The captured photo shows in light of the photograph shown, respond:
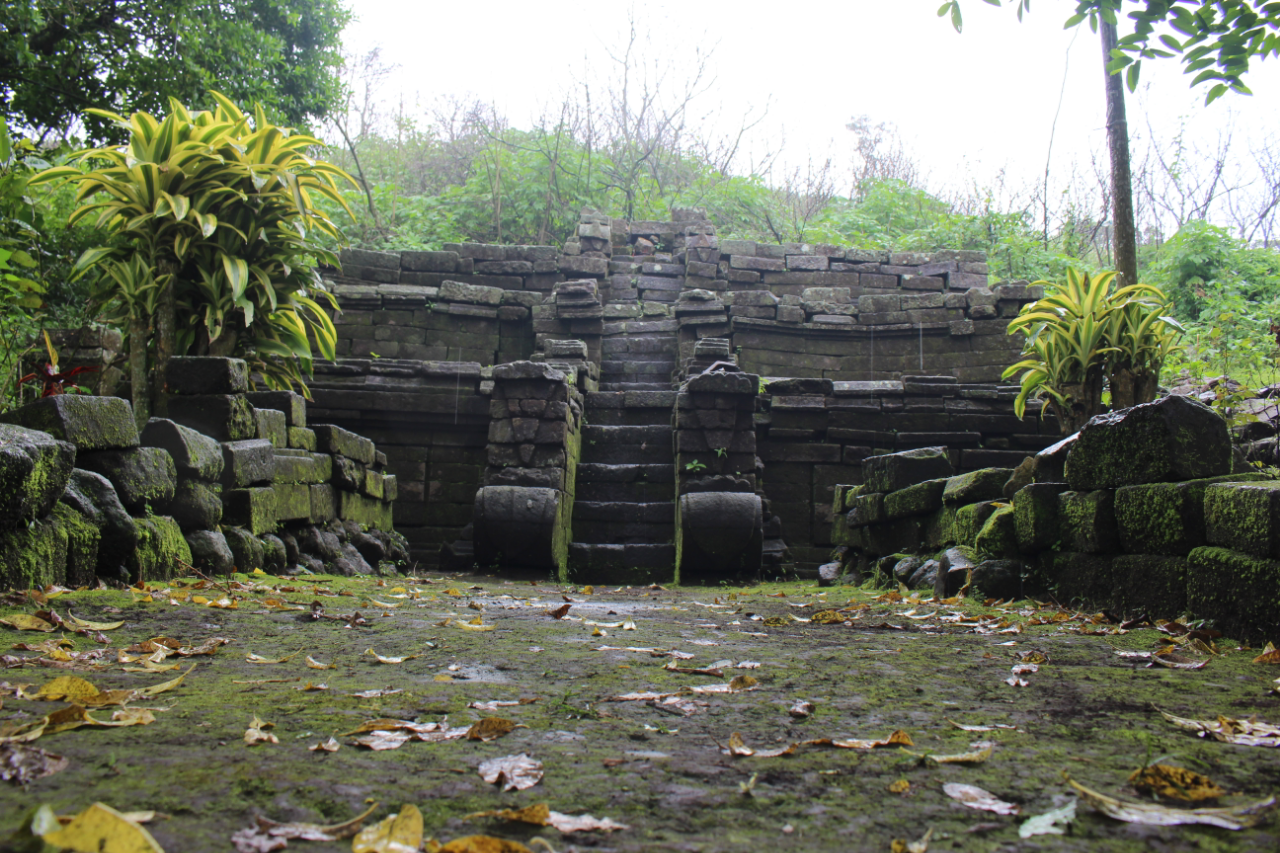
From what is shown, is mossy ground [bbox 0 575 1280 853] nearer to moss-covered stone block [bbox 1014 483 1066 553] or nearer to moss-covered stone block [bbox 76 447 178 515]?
moss-covered stone block [bbox 76 447 178 515]

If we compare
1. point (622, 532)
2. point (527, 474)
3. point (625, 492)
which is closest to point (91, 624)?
point (527, 474)

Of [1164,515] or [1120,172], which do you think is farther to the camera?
[1120,172]

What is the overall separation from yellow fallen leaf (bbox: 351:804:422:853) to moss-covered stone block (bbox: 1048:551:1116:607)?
3155mm

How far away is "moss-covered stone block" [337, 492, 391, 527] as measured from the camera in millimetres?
6273

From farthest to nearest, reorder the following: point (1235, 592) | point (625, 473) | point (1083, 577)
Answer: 1. point (625, 473)
2. point (1083, 577)
3. point (1235, 592)

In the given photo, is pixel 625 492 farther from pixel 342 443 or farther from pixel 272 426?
pixel 272 426

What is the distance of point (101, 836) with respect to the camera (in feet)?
2.97

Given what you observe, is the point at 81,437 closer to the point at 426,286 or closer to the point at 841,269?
the point at 426,286

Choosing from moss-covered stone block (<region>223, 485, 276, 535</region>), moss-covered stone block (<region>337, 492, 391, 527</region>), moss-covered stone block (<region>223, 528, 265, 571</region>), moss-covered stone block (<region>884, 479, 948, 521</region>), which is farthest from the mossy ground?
moss-covered stone block (<region>337, 492, 391, 527</region>)

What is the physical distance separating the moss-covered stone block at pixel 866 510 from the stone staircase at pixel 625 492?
1.54 metres

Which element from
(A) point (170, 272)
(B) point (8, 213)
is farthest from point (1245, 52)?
(B) point (8, 213)

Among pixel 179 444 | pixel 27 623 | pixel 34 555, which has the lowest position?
pixel 27 623

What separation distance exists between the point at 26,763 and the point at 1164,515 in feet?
10.8

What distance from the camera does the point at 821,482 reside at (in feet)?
26.8
